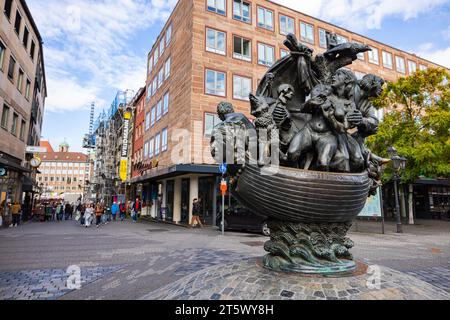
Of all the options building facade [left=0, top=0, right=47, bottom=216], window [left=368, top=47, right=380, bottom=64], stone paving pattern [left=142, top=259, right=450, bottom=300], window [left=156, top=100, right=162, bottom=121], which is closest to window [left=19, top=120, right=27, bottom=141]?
building facade [left=0, top=0, right=47, bottom=216]

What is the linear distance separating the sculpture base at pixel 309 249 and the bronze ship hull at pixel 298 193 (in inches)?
5.6

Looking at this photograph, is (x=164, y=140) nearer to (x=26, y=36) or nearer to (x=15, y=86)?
(x=15, y=86)

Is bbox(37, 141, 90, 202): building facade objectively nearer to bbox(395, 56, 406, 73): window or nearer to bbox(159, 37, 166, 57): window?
bbox(159, 37, 166, 57): window

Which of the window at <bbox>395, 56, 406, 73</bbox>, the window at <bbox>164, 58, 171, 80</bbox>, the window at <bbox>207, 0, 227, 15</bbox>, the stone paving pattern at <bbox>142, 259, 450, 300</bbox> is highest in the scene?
the window at <bbox>395, 56, 406, 73</bbox>

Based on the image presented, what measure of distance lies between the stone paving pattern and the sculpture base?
0.16 metres

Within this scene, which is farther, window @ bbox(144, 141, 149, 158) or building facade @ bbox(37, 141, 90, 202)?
building facade @ bbox(37, 141, 90, 202)

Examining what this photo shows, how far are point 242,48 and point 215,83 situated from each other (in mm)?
3964

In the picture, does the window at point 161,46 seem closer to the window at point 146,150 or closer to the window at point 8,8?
the window at point 146,150

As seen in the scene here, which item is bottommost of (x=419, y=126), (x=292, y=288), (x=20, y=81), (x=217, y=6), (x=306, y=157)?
(x=292, y=288)

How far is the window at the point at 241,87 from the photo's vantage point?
2169cm

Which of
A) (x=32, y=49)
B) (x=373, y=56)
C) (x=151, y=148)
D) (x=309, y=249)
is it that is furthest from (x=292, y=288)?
(x=373, y=56)

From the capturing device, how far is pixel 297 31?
25.7m

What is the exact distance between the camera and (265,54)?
23.4 meters

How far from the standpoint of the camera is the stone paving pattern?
3.03 meters
